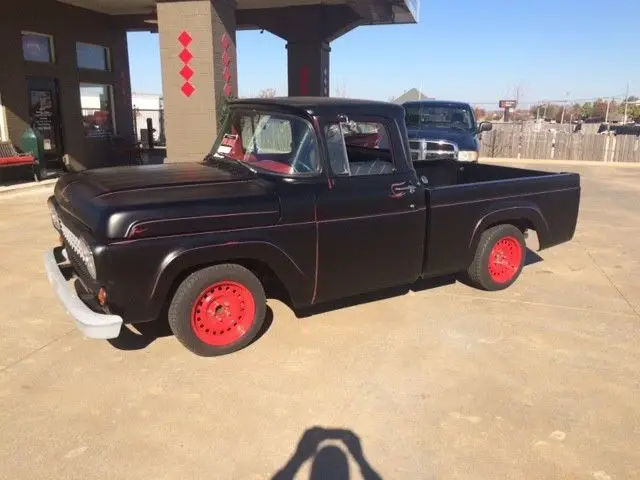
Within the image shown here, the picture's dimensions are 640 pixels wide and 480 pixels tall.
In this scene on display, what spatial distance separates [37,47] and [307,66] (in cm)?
706

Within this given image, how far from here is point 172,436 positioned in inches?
122

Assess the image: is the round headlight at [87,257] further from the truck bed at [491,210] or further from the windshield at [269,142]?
the truck bed at [491,210]

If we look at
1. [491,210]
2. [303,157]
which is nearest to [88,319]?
[303,157]

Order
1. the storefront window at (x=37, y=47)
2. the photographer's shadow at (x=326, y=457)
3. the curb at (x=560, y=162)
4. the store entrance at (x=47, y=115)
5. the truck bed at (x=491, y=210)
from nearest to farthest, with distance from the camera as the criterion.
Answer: the photographer's shadow at (x=326, y=457) → the truck bed at (x=491, y=210) → the storefront window at (x=37, y=47) → the store entrance at (x=47, y=115) → the curb at (x=560, y=162)

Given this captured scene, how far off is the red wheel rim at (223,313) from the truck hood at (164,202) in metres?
0.52

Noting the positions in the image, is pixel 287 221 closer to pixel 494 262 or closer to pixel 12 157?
pixel 494 262

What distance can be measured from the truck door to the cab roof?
78 mm

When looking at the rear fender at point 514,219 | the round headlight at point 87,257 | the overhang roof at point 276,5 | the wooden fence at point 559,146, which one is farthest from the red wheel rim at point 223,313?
the wooden fence at point 559,146

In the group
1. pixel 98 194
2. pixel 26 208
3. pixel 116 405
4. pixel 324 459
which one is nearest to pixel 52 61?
pixel 26 208

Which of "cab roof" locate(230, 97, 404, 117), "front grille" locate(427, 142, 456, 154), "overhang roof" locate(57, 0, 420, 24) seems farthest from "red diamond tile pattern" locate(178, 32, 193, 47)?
"cab roof" locate(230, 97, 404, 117)

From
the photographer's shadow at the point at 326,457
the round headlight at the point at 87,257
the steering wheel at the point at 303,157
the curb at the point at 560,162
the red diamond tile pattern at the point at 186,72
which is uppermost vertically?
the red diamond tile pattern at the point at 186,72

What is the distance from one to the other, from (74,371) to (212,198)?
1573 mm

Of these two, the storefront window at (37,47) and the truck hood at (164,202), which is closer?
the truck hood at (164,202)

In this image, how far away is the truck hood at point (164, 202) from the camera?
3.45 meters
